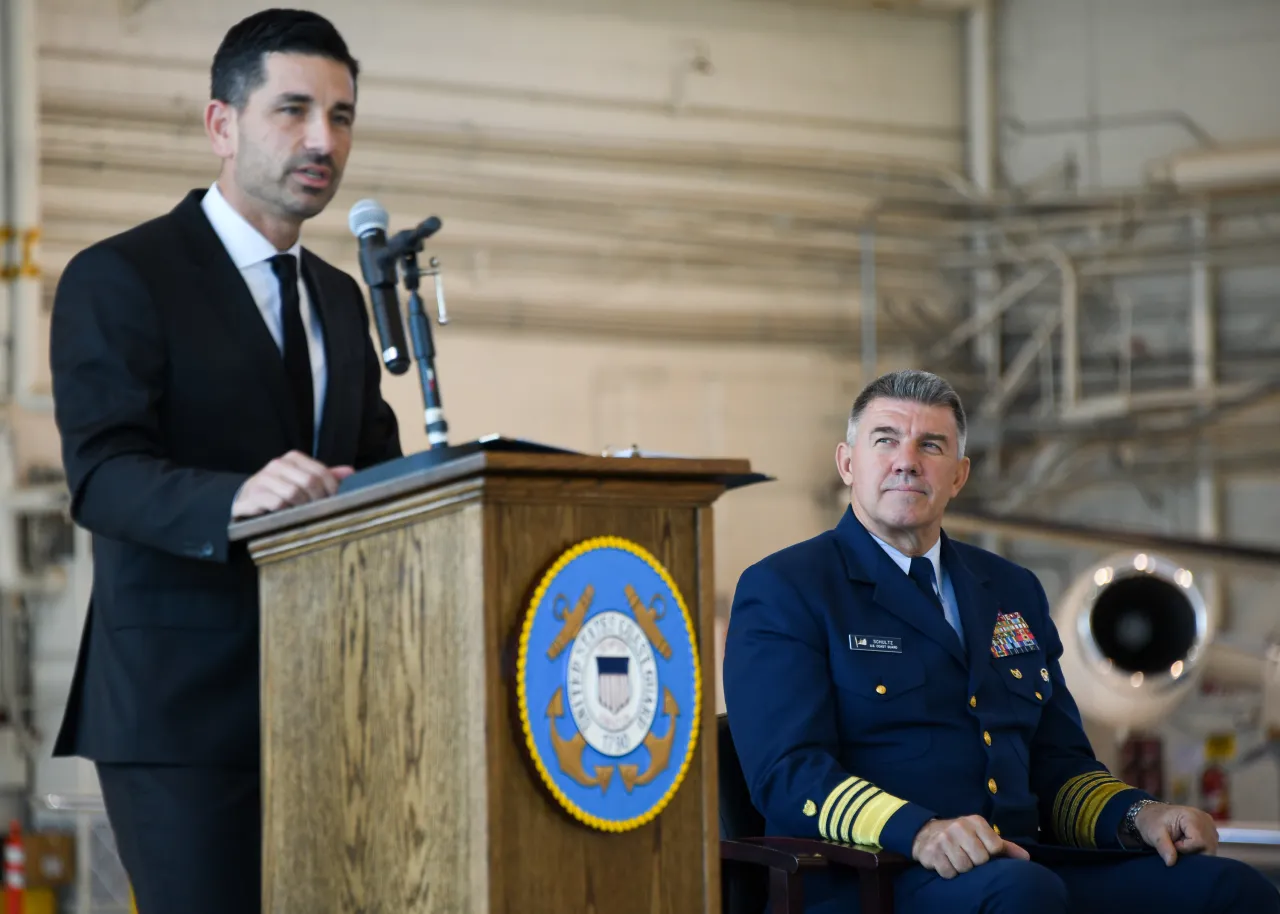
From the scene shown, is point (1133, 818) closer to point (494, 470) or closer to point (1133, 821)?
point (1133, 821)

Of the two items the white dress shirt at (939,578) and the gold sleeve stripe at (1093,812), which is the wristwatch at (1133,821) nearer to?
the gold sleeve stripe at (1093,812)

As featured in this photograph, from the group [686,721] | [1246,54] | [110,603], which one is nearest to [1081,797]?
[686,721]

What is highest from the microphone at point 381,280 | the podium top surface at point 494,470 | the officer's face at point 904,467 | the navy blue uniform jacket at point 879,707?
the microphone at point 381,280

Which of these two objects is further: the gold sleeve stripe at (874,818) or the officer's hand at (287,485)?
the gold sleeve stripe at (874,818)

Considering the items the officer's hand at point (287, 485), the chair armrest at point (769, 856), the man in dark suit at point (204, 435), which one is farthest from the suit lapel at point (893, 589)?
the officer's hand at point (287, 485)

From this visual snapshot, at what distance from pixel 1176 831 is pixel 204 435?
5.05ft

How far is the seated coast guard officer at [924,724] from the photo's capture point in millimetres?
2408

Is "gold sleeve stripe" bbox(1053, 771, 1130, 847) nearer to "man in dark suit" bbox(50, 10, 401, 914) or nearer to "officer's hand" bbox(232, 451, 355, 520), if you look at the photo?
"man in dark suit" bbox(50, 10, 401, 914)

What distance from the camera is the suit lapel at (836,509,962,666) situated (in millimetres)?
2652

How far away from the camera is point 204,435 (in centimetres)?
190

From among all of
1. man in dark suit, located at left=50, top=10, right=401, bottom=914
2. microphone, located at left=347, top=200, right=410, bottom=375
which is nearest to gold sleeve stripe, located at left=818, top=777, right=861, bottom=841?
man in dark suit, located at left=50, top=10, right=401, bottom=914

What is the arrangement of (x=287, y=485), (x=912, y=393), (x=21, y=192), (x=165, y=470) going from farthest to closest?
(x=21, y=192) < (x=912, y=393) < (x=165, y=470) < (x=287, y=485)

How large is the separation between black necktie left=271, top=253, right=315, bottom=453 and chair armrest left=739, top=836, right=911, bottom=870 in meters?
0.87

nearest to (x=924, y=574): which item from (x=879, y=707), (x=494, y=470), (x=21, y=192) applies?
(x=879, y=707)
